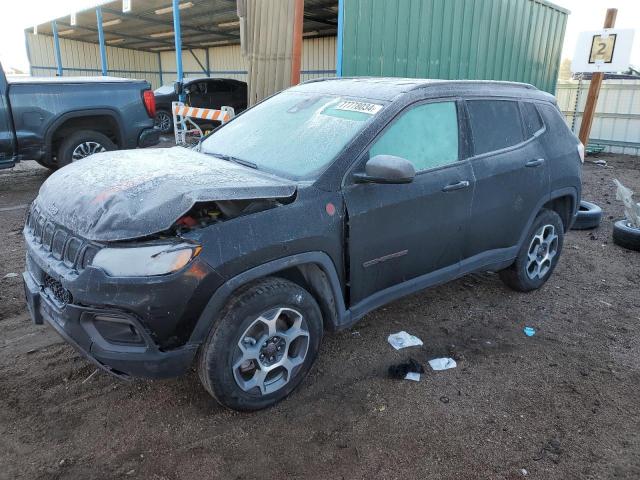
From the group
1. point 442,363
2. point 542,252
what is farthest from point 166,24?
point 442,363

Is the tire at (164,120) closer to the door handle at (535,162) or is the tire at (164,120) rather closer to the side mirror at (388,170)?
the door handle at (535,162)

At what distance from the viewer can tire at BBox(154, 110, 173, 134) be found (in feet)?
48.5

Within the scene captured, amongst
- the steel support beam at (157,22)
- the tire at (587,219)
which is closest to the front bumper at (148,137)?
the tire at (587,219)

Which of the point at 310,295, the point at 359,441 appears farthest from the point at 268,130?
the point at 359,441

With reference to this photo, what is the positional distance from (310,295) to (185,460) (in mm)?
1061

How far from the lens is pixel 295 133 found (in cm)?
326

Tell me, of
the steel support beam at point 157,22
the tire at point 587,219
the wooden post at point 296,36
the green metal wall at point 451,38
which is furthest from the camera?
the steel support beam at point 157,22

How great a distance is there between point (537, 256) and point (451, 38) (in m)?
7.31

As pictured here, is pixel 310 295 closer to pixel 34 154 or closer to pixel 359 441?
pixel 359 441

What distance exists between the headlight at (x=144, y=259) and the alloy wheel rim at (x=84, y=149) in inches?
236

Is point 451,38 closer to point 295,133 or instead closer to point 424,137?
point 424,137

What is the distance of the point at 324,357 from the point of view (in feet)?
11.0

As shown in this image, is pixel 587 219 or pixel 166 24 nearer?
pixel 587 219

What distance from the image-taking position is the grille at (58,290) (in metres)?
2.45
